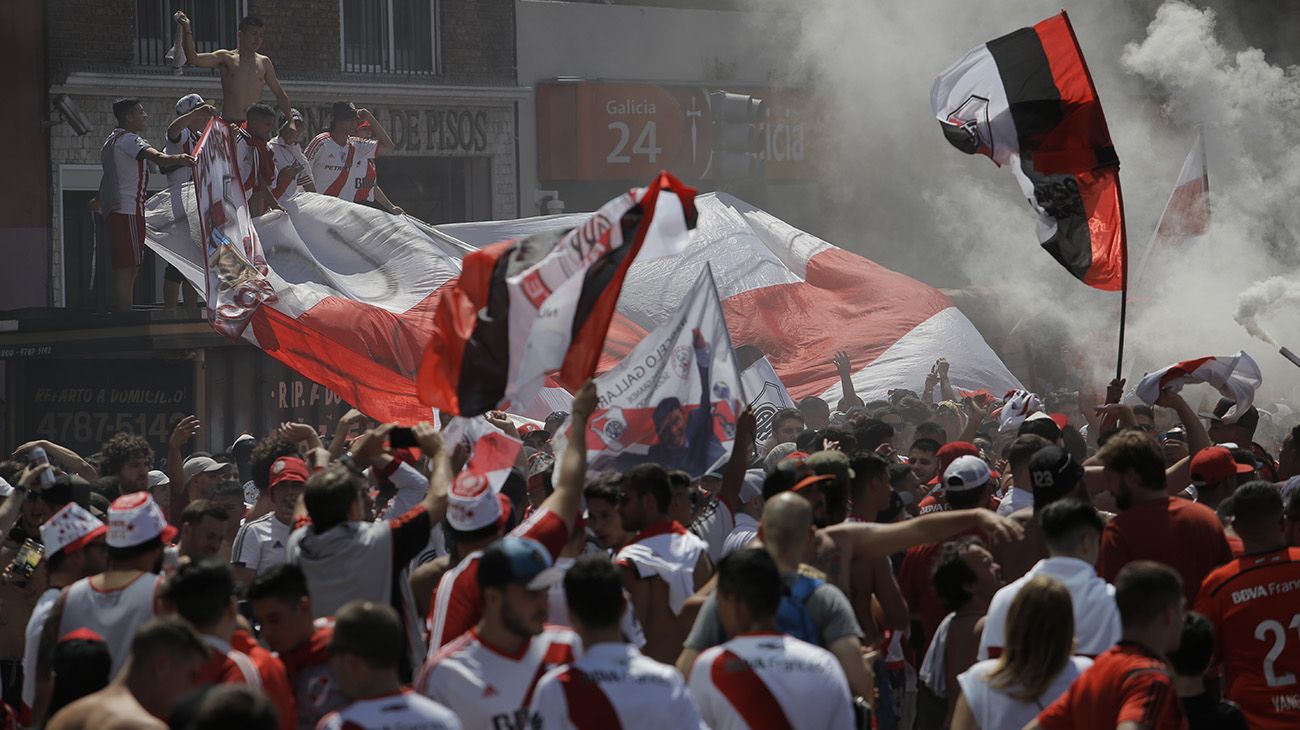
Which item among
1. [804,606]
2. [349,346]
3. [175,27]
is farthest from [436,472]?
[175,27]

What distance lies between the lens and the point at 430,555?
680 cm

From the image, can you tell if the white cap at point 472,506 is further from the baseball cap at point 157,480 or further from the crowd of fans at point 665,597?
the baseball cap at point 157,480

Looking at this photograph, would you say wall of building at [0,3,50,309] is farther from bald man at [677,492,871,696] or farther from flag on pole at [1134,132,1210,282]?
bald man at [677,492,871,696]

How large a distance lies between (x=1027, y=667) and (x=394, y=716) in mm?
1681

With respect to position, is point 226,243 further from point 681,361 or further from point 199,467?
point 681,361

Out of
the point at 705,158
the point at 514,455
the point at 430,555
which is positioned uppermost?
the point at 705,158

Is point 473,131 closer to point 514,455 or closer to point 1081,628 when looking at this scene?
point 514,455

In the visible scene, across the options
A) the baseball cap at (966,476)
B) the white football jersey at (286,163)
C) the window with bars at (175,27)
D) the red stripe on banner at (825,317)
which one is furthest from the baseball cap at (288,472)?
the window with bars at (175,27)

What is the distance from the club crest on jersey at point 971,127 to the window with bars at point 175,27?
45.5ft

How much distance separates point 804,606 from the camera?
4.75m

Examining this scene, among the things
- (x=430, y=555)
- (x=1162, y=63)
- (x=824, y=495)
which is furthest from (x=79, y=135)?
(x=824, y=495)

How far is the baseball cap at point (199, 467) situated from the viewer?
9.14m

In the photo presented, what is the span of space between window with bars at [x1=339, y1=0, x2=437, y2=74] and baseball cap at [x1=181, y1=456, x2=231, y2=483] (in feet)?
46.2

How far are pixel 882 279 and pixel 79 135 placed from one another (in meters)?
9.89
